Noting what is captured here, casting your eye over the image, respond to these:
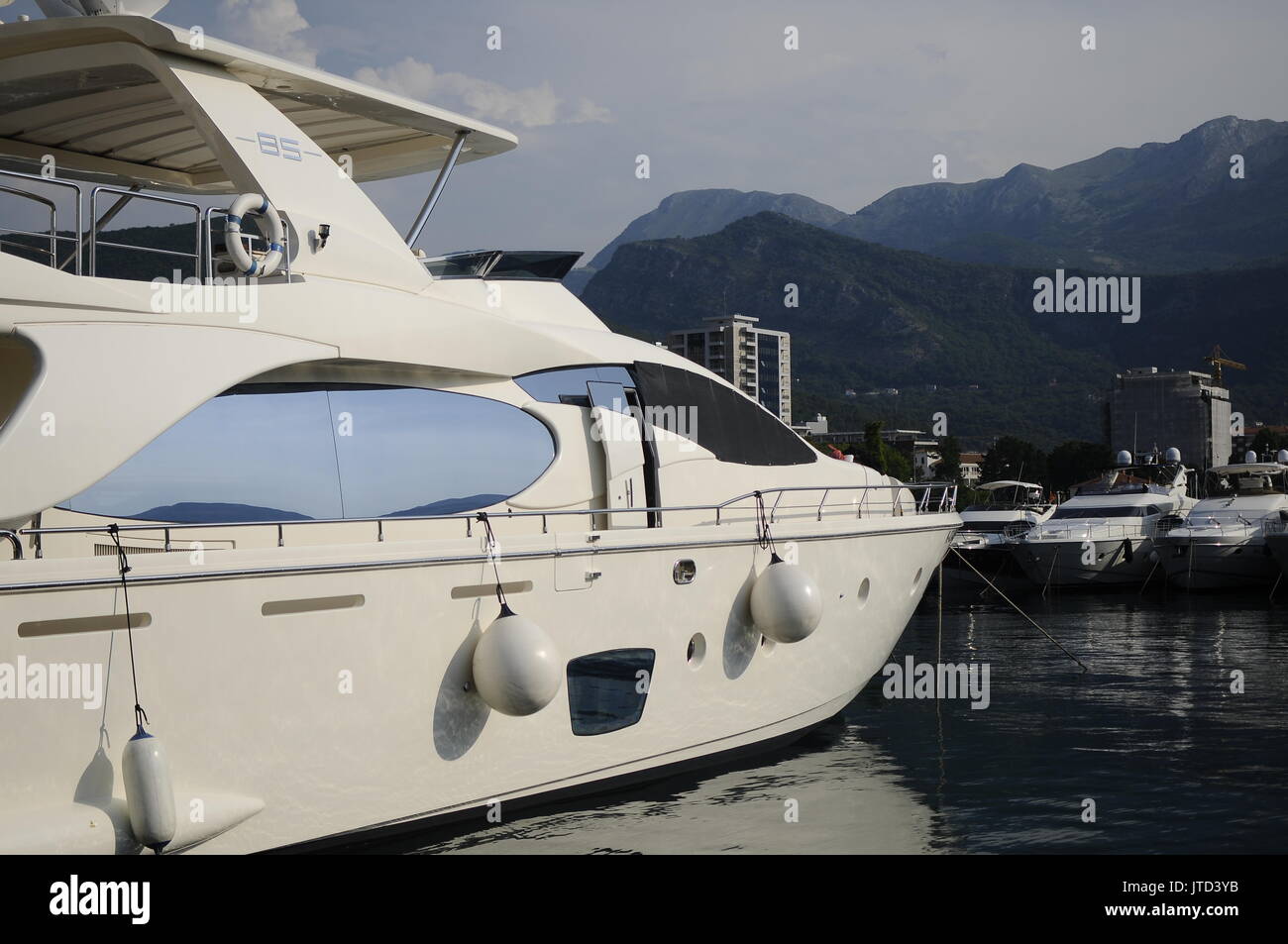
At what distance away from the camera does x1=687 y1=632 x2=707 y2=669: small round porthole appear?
27.2 ft

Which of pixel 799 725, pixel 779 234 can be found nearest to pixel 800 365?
pixel 779 234

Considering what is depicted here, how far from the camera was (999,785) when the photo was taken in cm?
881

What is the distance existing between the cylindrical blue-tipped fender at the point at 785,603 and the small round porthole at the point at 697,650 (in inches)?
17.2

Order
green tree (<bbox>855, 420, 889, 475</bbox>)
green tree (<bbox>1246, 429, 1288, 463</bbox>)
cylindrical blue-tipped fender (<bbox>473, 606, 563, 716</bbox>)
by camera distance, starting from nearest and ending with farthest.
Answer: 1. cylindrical blue-tipped fender (<bbox>473, 606, 563, 716</bbox>)
2. green tree (<bbox>855, 420, 889, 475</bbox>)
3. green tree (<bbox>1246, 429, 1288, 463</bbox>)

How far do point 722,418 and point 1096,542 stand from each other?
75.8 feet

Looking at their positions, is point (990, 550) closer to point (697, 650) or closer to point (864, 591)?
point (864, 591)

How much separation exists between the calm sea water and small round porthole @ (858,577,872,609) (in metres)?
1.26

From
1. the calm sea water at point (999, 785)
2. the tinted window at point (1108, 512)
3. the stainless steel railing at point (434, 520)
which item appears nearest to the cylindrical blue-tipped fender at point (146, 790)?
the stainless steel railing at point (434, 520)

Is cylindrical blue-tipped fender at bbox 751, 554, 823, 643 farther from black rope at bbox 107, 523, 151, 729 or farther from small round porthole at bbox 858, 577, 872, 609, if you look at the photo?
black rope at bbox 107, 523, 151, 729

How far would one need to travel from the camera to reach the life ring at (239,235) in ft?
22.2

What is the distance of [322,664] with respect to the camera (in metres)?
6.36

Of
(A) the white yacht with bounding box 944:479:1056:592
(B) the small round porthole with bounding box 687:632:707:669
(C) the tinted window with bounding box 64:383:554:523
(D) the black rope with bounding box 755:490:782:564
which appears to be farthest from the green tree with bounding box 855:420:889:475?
(C) the tinted window with bounding box 64:383:554:523

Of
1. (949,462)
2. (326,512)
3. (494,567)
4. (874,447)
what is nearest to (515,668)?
(494,567)
